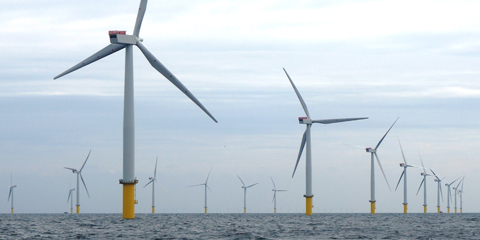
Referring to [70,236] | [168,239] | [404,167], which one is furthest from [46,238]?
[404,167]

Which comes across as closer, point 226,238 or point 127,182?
point 226,238

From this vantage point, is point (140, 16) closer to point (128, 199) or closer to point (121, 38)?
point (121, 38)

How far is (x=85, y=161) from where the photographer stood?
168 meters

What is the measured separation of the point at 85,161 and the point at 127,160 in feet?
354

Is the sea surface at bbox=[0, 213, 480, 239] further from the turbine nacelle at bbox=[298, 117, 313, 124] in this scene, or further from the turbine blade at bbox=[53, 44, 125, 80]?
the turbine nacelle at bbox=[298, 117, 313, 124]

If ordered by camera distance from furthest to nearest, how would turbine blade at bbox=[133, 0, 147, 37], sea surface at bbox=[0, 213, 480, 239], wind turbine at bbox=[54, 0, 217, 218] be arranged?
1. turbine blade at bbox=[133, 0, 147, 37]
2. wind turbine at bbox=[54, 0, 217, 218]
3. sea surface at bbox=[0, 213, 480, 239]

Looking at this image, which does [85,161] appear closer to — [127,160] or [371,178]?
[371,178]

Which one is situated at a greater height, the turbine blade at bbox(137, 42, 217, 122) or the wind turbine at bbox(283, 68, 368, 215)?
the turbine blade at bbox(137, 42, 217, 122)

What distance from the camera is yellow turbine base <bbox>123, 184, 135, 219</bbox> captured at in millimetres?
65750

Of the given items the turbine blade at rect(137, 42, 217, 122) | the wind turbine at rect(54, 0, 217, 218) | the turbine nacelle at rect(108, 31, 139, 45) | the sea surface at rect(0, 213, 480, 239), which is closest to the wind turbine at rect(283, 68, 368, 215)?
the sea surface at rect(0, 213, 480, 239)

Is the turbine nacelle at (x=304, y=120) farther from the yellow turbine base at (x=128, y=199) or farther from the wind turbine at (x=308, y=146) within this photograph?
the yellow turbine base at (x=128, y=199)

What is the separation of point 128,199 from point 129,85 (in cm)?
1301

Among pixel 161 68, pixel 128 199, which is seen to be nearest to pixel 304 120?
pixel 161 68

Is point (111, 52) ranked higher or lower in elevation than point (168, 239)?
higher
